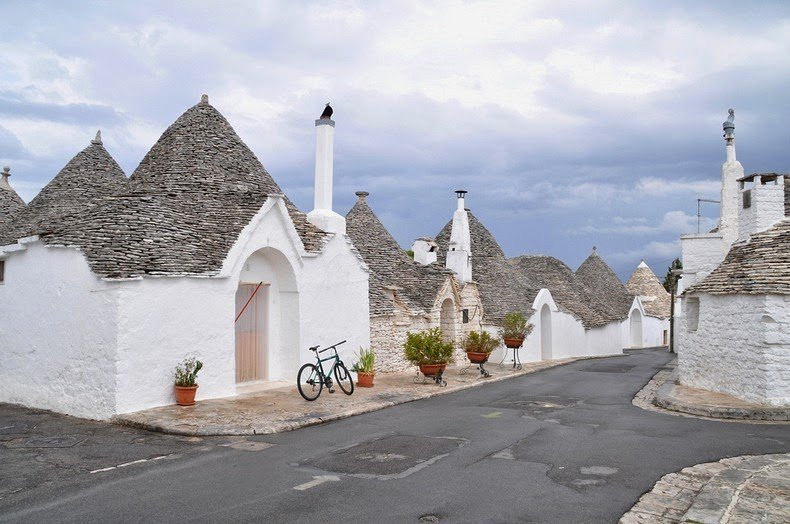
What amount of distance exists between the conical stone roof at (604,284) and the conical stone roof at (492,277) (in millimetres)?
15163

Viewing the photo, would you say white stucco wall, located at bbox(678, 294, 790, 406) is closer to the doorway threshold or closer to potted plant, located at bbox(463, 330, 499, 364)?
potted plant, located at bbox(463, 330, 499, 364)

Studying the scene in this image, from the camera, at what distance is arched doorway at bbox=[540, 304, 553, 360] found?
3003 cm

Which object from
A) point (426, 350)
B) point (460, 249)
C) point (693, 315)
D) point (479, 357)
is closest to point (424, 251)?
point (460, 249)

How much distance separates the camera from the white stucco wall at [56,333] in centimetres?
1113

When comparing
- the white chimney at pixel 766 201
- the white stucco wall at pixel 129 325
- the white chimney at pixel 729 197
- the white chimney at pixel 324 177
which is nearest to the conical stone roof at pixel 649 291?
the white chimney at pixel 729 197

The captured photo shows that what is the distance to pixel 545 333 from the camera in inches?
1193

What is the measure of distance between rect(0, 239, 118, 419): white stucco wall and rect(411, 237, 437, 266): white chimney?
14.9m

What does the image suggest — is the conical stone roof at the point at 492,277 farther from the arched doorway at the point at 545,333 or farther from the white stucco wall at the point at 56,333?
the white stucco wall at the point at 56,333

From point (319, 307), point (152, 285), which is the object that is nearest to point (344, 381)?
point (319, 307)

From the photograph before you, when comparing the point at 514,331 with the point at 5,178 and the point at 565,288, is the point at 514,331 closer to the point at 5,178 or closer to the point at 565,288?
the point at 565,288

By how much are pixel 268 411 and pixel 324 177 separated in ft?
24.9

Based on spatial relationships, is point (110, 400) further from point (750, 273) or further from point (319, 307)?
point (750, 273)

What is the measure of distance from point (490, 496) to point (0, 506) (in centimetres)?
489

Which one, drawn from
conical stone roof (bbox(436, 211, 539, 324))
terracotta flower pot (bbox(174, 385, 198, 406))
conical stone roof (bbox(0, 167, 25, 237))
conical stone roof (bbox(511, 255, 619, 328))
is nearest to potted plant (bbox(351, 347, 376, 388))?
terracotta flower pot (bbox(174, 385, 198, 406))
